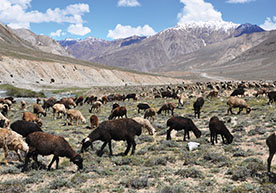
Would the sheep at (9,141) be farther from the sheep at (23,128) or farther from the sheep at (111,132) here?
the sheep at (23,128)

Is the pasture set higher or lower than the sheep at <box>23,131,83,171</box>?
lower

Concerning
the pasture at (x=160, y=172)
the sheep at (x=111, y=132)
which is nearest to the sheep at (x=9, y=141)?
the pasture at (x=160, y=172)

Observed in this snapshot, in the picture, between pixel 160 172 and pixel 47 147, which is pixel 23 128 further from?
pixel 160 172

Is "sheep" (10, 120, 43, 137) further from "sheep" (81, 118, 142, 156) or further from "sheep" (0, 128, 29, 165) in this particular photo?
"sheep" (81, 118, 142, 156)

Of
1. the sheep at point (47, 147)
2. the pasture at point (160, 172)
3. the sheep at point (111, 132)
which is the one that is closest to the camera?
the pasture at point (160, 172)

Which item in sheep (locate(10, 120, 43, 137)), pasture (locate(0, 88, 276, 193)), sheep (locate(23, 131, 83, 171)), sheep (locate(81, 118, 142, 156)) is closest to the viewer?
pasture (locate(0, 88, 276, 193))

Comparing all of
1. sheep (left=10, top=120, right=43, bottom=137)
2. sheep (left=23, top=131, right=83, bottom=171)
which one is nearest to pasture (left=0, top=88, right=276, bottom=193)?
sheep (left=23, top=131, right=83, bottom=171)

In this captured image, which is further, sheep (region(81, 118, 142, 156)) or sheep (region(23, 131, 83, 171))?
sheep (region(81, 118, 142, 156))

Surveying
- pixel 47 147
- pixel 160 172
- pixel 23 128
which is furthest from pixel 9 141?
pixel 160 172

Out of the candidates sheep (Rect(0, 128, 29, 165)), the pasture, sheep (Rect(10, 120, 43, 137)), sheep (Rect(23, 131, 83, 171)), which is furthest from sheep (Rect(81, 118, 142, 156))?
sheep (Rect(10, 120, 43, 137))

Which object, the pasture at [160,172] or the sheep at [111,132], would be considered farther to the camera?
the sheep at [111,132]

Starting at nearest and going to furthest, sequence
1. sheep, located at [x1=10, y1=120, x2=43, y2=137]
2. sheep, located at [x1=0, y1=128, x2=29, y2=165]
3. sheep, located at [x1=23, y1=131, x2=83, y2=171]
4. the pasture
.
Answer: the pasture < sheep, located at [x1=23, y1=131, x2=83, y2=171] < sheep, located at [x1=0, y1=128, x2=29, y2=165] < sheep, located at [x1=10, y1=120, x2=43, y2=137]

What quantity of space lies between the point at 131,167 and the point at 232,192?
14.3 ft

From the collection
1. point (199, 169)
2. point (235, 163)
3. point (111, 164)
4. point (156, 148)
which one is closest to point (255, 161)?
point (235, 163)
